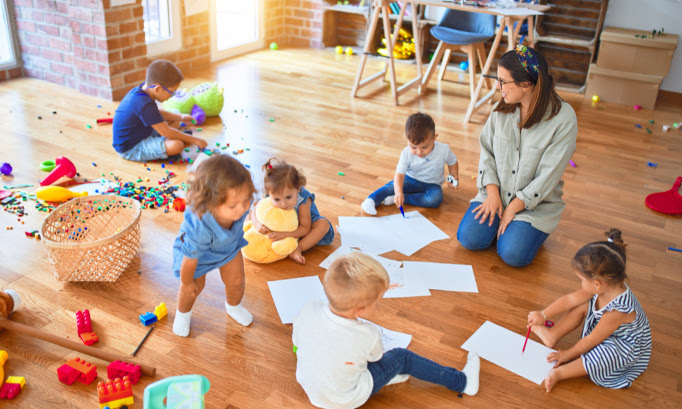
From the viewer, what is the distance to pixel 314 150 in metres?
3.38

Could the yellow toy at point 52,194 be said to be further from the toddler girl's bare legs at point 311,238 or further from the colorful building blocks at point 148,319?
the toddler girl's bare legs at point 311,238

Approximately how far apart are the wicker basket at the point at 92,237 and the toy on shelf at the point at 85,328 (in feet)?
0.64

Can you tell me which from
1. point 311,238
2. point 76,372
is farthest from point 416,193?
point 76,372

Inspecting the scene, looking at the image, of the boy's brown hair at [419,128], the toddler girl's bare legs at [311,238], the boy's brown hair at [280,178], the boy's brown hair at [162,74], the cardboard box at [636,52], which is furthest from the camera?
the cardboard box at [636,52]

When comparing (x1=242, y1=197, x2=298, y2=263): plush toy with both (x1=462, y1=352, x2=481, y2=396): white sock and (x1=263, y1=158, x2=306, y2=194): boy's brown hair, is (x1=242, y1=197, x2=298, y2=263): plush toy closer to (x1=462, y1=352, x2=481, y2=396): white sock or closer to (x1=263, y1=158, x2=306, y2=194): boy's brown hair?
(x1=263, y1=158, x2=306, y2=194): boy's brown hair

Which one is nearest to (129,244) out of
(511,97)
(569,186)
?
(511,97)

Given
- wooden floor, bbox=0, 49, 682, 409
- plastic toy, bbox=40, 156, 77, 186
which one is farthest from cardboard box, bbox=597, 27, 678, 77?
plastic toy, bbox=40, 156, 77, 186

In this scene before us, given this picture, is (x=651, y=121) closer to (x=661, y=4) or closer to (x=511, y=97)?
(x=661, y=4)

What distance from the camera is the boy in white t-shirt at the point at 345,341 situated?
4.73 feet

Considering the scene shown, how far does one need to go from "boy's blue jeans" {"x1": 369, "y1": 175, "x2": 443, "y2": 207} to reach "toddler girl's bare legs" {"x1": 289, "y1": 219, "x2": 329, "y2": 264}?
1.47 ft

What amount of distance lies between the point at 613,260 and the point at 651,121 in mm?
3117

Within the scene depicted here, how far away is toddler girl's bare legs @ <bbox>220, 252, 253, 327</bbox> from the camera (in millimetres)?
1868

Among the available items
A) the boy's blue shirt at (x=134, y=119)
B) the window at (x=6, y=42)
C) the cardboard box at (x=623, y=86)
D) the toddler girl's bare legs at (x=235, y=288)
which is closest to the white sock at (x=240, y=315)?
the toddler girl's bare legs at (x=235, y=288)

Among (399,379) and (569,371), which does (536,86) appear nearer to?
(569,371)
